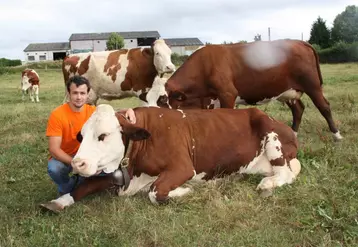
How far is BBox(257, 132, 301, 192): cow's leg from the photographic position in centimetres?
488

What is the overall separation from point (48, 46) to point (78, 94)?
4359 inches

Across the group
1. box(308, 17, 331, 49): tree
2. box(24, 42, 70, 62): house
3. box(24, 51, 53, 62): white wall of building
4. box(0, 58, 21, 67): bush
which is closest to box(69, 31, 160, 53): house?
box(24, 42, 70, 62): house

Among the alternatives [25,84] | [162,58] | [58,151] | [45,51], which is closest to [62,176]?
[58,151]

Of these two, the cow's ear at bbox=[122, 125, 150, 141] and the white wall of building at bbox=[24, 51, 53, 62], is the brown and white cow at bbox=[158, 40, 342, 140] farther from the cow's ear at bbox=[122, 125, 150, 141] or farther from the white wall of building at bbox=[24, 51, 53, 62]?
the white wall of building at bbox=[24, 51, 53, 62]

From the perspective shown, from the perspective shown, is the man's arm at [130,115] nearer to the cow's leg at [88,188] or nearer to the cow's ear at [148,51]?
the cow's leg at [88,188]

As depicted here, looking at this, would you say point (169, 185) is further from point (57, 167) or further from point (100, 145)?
point (57, 167)

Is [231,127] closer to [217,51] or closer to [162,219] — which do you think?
[162,219]

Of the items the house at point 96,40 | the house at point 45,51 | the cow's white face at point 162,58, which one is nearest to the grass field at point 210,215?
the cow's white face at point 162,58

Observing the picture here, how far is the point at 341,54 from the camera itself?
41.3 meters

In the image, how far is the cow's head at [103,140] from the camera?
159 inches

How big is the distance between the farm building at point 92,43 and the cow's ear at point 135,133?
8591 centimetres

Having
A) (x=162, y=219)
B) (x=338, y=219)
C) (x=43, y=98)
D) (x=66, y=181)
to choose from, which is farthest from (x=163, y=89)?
(x=43, y=98)

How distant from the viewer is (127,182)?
4543mm

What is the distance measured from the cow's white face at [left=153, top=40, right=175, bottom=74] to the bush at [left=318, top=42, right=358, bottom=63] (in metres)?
34.1
